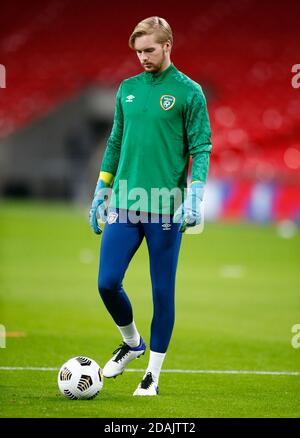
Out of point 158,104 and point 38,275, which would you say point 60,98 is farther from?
point 158,104

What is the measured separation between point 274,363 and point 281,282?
21.8ft

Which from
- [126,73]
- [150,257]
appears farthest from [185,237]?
[150,257]

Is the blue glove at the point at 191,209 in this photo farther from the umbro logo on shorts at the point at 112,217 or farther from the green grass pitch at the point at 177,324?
the green grass pitch at the point at 177,324

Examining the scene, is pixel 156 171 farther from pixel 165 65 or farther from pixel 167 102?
pixel 165 65

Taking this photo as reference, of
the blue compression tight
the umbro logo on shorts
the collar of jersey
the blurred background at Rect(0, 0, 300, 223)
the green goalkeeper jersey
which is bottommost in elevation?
the blue compression tight

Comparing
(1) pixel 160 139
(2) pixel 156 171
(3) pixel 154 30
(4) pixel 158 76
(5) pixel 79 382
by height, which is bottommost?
(5) pixel 79 382

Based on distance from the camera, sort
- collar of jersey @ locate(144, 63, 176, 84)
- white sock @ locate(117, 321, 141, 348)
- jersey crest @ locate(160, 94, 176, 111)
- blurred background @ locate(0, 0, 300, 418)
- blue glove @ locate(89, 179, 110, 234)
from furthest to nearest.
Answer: blurred background @ locate(0, 0, 300, 418)
white sock @ locate(117, 321, 141, 348)
blue glove @ locate(89, 179, 110, 234)
collar of jersey @ locate(144, 63, 176, 84)
jersey crest @ locate(160, 94, 176, 111)

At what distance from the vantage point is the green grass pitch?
6117 mm

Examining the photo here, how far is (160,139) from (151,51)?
1.88 feet

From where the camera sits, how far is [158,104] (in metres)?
6.24

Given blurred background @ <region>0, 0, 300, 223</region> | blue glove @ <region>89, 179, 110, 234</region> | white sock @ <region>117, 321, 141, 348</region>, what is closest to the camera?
blue glove @ <region>89, 179, 110, 234</region>

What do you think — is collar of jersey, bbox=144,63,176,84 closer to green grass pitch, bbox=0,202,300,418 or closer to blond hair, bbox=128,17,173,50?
blond hair, bbox=128,17,173,50

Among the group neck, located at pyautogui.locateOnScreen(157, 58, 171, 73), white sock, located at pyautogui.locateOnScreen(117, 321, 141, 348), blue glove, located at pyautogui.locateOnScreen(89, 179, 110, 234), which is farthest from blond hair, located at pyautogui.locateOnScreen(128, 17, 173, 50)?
white sock, located at pyautogui.locateOnScreen(117, 321, 141, 348)

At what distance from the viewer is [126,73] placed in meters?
34.7
